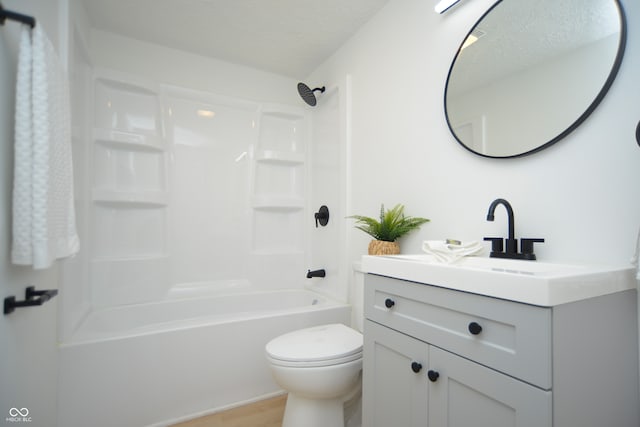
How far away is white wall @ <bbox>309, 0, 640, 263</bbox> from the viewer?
935mm

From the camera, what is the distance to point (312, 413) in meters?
1.41

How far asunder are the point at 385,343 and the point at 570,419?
520 mm

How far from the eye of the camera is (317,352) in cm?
136

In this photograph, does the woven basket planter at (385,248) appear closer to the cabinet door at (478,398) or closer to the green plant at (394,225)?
the green plant at (394,225)

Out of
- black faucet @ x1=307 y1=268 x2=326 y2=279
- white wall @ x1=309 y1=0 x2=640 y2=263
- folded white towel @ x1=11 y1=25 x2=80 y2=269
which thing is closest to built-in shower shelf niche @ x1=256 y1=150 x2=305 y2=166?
white wall @ x1=309 y1=0 x2=640 y2=263

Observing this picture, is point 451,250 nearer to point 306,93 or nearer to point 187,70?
point 306,93

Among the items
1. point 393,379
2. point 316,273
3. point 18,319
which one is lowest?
point 393,379

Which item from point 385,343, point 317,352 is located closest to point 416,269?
point 385,343

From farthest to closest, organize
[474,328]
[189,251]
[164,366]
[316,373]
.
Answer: [189,251]
[164,366]
[316,373]
[474,328]

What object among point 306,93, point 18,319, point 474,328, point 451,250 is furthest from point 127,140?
point 474,328

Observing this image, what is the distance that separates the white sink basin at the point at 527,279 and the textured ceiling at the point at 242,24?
1.67 meters

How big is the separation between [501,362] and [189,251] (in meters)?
2.19

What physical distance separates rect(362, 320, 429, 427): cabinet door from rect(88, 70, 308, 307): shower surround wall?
161 cm

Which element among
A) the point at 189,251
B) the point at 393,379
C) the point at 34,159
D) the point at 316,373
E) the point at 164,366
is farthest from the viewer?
the point at 189,251
